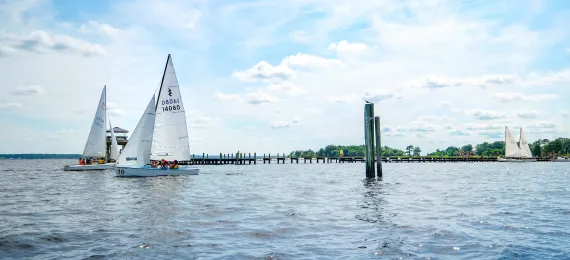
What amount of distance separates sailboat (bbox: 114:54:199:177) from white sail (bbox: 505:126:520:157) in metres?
100

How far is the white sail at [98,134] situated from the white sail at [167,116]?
21505 mm

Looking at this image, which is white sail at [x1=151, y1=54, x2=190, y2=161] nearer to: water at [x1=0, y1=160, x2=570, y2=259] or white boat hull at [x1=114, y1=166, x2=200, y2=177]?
white boat hull at [x1=114, y1=166, x2=200, y2=177]

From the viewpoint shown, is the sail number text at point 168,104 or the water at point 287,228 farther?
the sail number text at point 168,104

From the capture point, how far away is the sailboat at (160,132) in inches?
1811

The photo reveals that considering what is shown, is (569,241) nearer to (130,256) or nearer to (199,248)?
(199,248)

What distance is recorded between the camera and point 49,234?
1551cm

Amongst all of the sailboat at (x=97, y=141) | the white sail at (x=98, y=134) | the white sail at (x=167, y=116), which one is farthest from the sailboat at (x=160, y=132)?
the white sail at (x=98, y=134)

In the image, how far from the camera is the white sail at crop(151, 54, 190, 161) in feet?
151

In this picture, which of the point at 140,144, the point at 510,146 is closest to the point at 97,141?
the point at 140,144

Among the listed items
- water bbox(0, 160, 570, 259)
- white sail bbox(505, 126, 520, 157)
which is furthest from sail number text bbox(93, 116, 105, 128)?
white sail bbox(505, 126, 520, 157)

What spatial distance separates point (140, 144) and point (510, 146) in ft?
350

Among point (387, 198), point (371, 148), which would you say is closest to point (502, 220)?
point (387, 198)

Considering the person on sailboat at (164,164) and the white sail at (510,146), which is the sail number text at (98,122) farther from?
the white sail at (510,146)

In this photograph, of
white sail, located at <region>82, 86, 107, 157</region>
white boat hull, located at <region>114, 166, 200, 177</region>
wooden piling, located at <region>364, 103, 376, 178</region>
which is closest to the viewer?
wooden piling, located at <region>364, 103, 376, 178</region>
